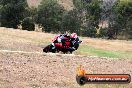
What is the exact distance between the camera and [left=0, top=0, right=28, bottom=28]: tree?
218ft

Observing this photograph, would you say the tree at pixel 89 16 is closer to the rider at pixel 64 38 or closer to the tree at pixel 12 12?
the tree at pixel 12 12

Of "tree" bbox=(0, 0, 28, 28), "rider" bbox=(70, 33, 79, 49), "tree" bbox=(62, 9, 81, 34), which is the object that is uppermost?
"rider" bbox=(70, 33, 79, 49)

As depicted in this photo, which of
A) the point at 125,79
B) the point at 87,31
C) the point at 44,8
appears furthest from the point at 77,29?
the point at 125,79

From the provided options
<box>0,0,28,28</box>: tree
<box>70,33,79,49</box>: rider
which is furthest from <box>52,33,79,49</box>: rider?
<box>0,0,28,28</box>: tree

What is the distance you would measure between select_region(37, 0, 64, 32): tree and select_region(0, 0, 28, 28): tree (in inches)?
128

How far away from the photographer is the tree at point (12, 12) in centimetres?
6636

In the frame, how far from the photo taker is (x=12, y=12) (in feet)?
221

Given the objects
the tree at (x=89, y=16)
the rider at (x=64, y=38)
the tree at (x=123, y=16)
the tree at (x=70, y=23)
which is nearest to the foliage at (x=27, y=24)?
the tree at (x=70, y=23)

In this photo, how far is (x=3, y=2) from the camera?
226ft

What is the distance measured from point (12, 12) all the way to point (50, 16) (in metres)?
6.65

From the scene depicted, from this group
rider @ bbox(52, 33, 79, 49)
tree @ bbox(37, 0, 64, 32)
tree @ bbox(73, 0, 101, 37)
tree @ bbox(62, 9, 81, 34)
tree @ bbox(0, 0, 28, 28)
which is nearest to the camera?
rider @ bbox(52, 33, 79, 49)

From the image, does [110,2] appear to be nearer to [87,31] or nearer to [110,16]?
[110,16]

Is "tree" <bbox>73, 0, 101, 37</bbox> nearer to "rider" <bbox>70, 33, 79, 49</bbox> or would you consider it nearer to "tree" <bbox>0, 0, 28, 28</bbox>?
"tree" <bbox>0, 0, 28, 28</bbox>

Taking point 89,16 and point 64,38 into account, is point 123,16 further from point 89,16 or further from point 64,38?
point 64,38
